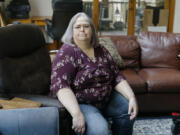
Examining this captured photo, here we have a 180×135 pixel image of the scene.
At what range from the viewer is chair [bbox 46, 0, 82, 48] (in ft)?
12.6

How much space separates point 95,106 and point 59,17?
8.59 ft

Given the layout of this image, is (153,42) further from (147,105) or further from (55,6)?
(55,6)

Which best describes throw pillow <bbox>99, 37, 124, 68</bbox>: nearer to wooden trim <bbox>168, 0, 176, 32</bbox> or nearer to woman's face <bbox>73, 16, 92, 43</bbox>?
woman's face <bbox>73, 16, 92, 43</bbox>

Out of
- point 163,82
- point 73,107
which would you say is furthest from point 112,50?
point 73,107

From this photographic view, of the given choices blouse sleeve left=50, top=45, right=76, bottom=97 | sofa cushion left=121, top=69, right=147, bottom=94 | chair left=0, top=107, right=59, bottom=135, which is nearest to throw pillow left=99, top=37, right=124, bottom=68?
sofa cushion left=121, top=69, right=147, bottom=94

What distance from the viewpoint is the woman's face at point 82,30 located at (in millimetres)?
1684

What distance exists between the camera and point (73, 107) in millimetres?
1444

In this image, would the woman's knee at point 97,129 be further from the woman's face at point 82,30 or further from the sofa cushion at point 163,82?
the sofa cushion at point 163,82

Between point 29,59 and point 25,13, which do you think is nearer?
point 29,59

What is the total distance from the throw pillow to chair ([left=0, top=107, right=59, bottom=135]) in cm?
150

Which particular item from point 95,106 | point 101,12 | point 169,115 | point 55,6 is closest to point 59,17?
point 55,6

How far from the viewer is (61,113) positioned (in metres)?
1.43

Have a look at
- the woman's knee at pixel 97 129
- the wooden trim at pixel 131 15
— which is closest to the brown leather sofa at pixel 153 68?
the woman's knee at pixel 97 129

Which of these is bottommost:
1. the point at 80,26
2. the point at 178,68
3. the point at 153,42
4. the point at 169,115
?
the point at 169,115
